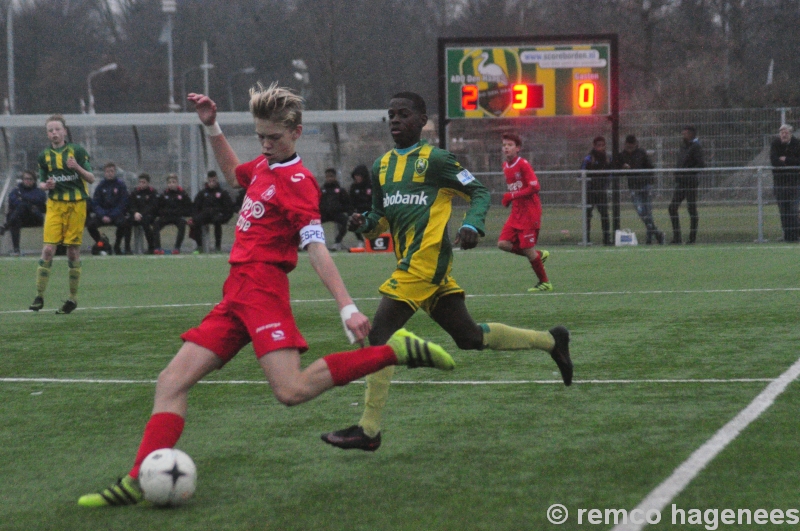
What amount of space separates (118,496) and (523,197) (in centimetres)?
976

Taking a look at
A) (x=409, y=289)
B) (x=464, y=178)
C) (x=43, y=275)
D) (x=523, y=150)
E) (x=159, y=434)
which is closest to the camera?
(x=159, y=434)

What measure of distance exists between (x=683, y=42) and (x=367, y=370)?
37.8m

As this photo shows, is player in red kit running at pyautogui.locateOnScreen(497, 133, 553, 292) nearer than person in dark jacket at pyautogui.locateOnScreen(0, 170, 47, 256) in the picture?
Yes

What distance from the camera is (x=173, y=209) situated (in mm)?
22531


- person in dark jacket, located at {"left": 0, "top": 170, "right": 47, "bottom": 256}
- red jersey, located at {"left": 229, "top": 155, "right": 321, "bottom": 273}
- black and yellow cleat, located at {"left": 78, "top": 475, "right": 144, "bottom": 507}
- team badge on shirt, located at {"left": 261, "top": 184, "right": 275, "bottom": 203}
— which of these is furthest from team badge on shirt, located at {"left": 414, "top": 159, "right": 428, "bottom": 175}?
person in dark jacket, located at {"left": 0, "top": 170, "right": 47, "bottom": 256}

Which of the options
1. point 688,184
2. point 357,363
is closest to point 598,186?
point 688,184

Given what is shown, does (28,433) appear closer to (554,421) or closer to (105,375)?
(105,375)

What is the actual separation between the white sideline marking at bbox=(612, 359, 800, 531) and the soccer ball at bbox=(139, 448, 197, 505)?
63.8 inches

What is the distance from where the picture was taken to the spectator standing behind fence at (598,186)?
861 inches

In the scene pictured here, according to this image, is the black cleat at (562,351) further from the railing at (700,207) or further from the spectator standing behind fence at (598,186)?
the spectator standing behind fence at (598,186)

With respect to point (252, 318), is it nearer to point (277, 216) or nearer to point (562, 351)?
point (277, 216)

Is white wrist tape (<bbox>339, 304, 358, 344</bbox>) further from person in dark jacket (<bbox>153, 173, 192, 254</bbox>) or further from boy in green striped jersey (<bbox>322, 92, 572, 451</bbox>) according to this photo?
person in dark jacket (<bbox>153, 173, 192, 254</bbox>)

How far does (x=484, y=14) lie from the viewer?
41406 millimetres

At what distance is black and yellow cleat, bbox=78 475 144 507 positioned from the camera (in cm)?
435
